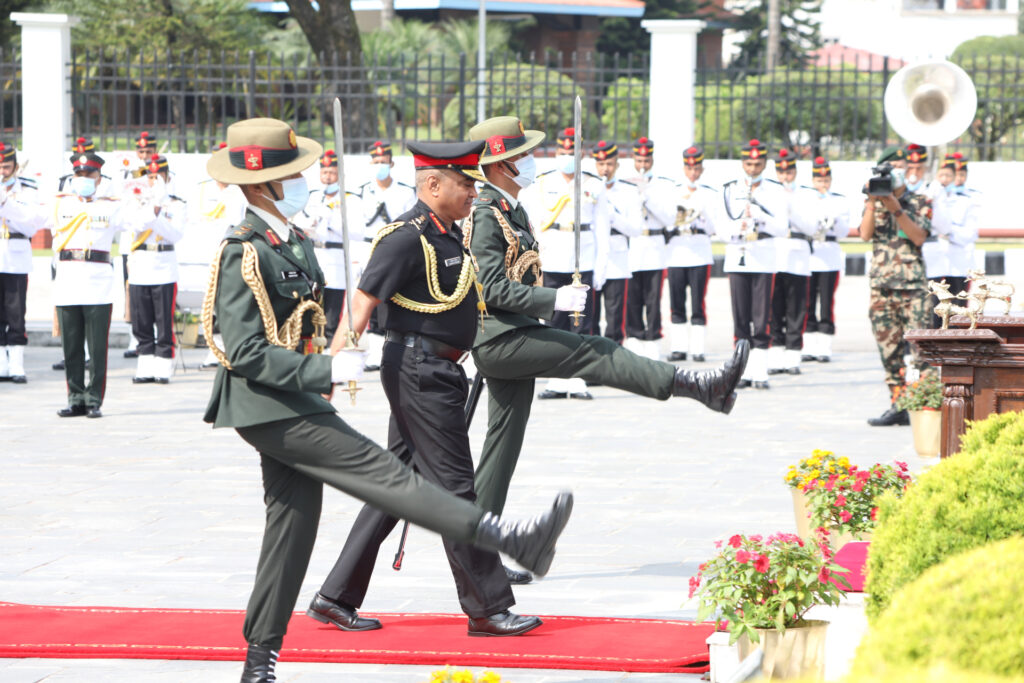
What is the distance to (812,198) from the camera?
15.4 metres

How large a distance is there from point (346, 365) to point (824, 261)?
38.5ft

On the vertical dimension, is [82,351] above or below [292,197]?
below

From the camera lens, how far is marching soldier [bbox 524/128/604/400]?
1309 centimetres

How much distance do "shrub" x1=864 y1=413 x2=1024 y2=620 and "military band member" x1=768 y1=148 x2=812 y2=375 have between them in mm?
10207

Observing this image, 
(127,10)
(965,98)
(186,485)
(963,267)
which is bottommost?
(186,485)

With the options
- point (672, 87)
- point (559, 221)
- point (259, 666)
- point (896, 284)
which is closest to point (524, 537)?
point (259, 666)

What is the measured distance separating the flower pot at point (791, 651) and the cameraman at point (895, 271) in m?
6.77

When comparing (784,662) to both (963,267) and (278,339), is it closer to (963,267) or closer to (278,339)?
(278,339)

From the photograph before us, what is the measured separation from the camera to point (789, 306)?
15.1 metres

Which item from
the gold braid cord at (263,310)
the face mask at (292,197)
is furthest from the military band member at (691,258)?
the gold braid cord at (263,310)

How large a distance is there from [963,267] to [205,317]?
34.3 feet

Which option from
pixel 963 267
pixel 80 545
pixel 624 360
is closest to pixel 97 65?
pixel 963 267

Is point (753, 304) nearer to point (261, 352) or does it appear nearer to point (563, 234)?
point (563, 234)

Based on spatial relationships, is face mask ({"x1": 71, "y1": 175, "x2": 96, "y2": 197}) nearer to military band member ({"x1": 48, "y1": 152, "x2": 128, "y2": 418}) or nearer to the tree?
military band member ({"x1": 48, "y1": 152, "x2": 128, "y2": 418})
